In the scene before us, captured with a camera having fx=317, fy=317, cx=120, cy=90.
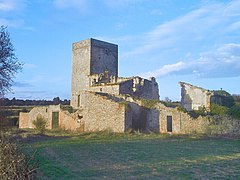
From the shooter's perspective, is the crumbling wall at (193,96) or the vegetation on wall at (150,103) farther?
the crumbling wall at (193,96)

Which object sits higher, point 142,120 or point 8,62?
point 8,62

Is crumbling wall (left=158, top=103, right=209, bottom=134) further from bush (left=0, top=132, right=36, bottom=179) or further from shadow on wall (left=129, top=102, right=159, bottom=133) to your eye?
bush (left=0, top=132, right=36, bottom=179)

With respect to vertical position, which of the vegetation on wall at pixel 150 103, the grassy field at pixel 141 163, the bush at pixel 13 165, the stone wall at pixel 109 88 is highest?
the stone wall at pixel 109 88

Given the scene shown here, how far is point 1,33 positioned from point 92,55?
64.0 ft

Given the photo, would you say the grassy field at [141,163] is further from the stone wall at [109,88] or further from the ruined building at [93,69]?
the ruined building at [93,69]

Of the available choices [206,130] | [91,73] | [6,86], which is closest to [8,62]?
[6,86]

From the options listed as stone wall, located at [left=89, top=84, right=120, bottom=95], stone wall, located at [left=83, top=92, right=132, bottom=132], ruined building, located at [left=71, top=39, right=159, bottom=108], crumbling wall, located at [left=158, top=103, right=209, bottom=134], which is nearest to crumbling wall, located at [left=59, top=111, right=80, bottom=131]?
stone wall, located at [left=83, top=92, right=132, bottom=132]

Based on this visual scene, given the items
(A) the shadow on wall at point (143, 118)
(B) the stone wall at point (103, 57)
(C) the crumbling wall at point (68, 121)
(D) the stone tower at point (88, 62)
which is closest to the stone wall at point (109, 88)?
(D) the stone tower at point (88, 62)

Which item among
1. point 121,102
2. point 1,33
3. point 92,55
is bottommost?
point 121,102

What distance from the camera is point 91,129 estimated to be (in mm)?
26000

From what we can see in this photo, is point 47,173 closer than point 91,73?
Yes

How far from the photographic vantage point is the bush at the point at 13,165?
6.03 meters

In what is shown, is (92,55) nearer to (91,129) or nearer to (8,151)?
(91,129)

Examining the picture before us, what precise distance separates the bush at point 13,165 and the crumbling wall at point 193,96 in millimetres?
22713
